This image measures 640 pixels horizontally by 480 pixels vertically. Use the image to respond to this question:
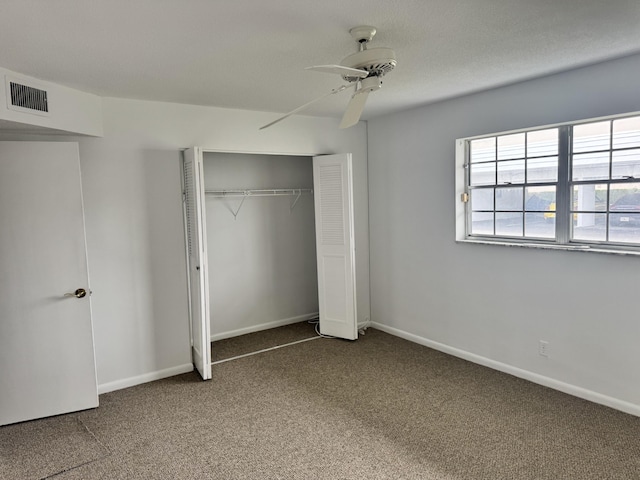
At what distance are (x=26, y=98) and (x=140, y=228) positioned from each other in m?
1.31

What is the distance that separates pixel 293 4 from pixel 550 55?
1.89 metres

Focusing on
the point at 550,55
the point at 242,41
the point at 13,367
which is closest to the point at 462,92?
the point at 550,55

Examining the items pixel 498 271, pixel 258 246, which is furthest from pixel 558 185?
pixel 258 246

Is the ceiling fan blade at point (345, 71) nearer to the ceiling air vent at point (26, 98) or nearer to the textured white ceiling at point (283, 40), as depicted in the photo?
the textured white ceiling at point (283, 40)

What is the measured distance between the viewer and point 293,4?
196 centimetres

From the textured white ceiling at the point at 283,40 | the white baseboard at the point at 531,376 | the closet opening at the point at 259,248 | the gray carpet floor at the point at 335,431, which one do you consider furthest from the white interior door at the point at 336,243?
the textured white ceiling at the point at 283,40

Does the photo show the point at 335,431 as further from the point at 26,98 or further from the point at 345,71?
the point at 26,98

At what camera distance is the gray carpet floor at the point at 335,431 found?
2570 mm

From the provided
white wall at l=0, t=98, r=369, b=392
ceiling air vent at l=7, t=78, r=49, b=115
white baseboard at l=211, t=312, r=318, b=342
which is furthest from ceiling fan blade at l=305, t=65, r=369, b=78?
white baseboard at l=211, t=312, r=318, b=342

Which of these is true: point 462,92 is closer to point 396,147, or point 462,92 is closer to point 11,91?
point 396,147

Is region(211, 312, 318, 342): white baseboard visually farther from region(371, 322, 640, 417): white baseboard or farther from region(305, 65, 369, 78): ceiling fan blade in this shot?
region(305, 65, 369, 78): ceiling fan blade

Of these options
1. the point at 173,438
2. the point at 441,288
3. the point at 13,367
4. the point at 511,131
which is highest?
the point at 511,131

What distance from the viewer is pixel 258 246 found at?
5.35m

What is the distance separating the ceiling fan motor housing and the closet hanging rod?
2908mm
